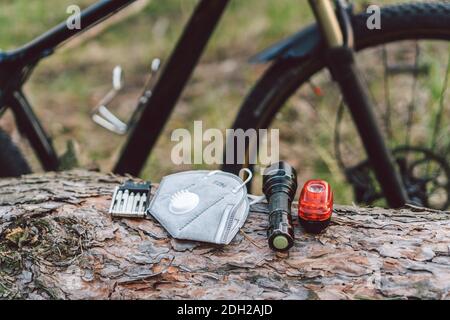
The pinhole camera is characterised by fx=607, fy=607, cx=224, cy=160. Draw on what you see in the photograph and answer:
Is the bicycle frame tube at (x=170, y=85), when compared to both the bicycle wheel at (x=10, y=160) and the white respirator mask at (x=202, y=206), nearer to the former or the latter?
the bicycle wheel at (x=10, y=160)

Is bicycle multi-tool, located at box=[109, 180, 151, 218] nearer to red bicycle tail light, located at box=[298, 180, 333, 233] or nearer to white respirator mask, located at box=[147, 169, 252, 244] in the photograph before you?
white respirator mask, located at box=[147, 169, 252, 244]

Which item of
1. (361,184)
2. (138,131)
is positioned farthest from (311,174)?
(138,131)

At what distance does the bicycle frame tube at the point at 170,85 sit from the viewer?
179 cm

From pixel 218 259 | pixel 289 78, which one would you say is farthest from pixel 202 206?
pixel 289 78

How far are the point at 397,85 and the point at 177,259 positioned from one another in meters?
2.00

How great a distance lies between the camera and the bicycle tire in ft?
5.41

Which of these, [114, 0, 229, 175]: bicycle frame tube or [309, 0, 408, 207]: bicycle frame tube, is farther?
[114, 0, 229, 175]: bicycle frame tube

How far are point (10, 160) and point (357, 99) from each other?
3.53 ft

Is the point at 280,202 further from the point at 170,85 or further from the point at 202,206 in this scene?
the point at 170,85

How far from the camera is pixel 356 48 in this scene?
5.68 feet

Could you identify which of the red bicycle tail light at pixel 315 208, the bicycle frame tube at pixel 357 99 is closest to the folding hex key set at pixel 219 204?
the red bicycle tail light at pixel 315 208

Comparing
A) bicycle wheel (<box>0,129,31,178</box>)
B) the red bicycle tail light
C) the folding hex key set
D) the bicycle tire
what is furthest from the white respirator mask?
bicycle wheel (<box>0,129,31,178</box>)

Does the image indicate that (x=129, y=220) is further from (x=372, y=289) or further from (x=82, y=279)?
(x=372, y=289)

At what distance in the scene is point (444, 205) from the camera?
207 centimetres
